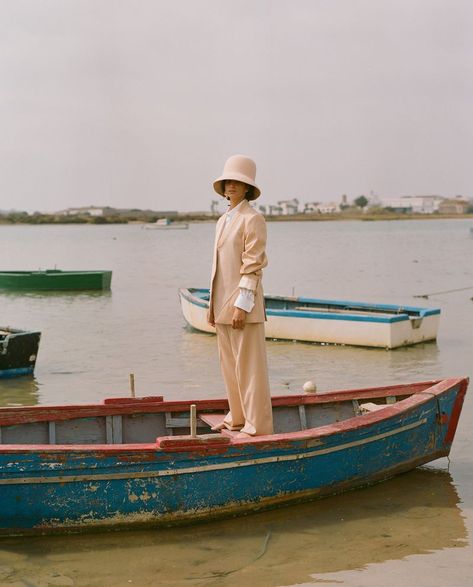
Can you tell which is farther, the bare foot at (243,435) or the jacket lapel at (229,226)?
the bare foot at (243,435)

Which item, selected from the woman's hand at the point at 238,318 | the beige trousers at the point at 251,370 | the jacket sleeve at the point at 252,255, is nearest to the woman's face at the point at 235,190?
the jacket sleeve at the point at 252,255

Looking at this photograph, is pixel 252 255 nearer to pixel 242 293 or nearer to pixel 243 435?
pixel 242 293

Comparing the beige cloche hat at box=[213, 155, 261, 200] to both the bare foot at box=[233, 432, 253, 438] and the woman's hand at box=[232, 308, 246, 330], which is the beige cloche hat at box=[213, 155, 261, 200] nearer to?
the woman's hand at box=[232, 308, 246, 330]

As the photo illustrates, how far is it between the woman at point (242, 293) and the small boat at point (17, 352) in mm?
7003

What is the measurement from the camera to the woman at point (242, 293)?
25.1 ft

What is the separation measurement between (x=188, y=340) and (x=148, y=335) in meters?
1.85

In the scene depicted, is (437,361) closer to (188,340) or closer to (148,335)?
(188,340)

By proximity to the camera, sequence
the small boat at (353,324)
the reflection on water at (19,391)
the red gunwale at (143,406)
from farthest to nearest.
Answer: the small boat at (353,324)
the reflection on water at (19,391)
the red gunwale at (143,406)

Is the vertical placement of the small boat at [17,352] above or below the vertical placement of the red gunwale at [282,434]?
below

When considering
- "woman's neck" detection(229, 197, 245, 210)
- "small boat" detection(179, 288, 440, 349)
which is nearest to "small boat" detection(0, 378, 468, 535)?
"woman's neck" detection(229, 197, 245, 210)

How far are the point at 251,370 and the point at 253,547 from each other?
1.43 m

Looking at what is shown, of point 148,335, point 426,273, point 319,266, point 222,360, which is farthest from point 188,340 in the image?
point 319,266

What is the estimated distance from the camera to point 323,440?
7797 mm

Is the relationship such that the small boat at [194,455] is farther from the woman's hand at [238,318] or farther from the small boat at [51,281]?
the small boat at [51,281]
